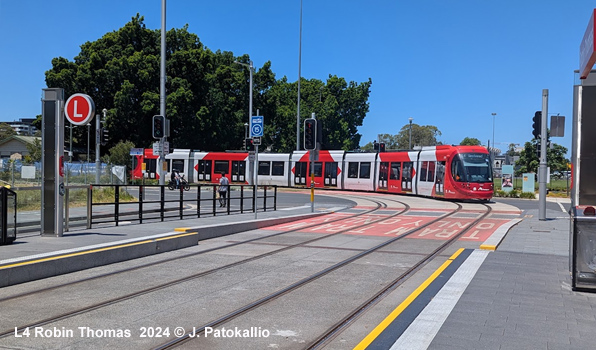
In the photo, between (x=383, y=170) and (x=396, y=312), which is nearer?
(x=396, y=312)

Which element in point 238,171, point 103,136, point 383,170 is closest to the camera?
point 103,136

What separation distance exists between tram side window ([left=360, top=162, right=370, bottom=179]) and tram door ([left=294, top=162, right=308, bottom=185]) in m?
4.95

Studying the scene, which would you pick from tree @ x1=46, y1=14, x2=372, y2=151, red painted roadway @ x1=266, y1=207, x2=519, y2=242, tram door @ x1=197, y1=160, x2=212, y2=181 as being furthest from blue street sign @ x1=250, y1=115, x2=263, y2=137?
tree @ x1=46, y1=14, x2=372, y2=151

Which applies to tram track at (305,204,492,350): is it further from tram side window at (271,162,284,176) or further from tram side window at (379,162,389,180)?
tram side window at (271,162,284,176)

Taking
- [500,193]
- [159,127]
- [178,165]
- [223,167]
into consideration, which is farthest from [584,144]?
[178,165]

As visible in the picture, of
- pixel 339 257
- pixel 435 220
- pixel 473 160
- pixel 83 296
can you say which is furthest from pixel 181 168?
pixel 83 296

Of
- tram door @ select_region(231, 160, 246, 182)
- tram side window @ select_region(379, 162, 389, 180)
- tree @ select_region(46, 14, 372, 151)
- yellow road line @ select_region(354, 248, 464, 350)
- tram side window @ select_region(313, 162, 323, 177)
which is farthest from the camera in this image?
tree @ select_region(46, 14, 372, 151)

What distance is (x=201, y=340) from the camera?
20.0ft

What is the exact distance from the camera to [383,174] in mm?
40969

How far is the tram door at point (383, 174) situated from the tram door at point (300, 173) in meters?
6.82

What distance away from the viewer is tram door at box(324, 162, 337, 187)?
45.0 m

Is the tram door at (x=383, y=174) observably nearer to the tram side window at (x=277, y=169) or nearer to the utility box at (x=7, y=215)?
the tram side window at (x=277, y=169)

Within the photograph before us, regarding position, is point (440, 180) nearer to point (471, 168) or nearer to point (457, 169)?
point (457, 169)

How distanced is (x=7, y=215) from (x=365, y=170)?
33.1 meters
